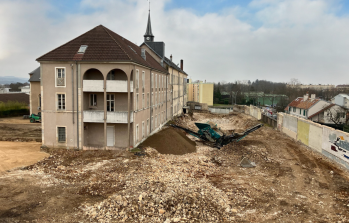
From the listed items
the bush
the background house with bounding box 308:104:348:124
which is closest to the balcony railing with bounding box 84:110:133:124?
the bush

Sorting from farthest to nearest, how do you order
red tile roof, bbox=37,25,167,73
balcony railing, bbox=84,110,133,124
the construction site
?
balcony railing, bbox=84,110,133,124, red tile roof, bbox=37,25,167,73, the construction site

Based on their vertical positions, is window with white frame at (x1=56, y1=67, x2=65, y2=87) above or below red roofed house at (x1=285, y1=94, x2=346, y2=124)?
above

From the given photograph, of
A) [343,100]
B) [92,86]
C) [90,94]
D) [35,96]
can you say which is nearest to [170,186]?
[92,86]

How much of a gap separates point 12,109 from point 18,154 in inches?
1339

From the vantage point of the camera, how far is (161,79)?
3734cm

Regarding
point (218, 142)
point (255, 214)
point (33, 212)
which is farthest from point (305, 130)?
point (33, 212)

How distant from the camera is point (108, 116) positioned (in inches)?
890

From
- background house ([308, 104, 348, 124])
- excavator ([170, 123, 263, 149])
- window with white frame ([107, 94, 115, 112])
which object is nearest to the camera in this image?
window with white frame ([107, 94, 115, 112])

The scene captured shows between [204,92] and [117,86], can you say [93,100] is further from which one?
[204,92]

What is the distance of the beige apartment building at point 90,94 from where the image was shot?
2243cm

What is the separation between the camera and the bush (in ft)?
156

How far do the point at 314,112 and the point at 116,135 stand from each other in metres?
44.2

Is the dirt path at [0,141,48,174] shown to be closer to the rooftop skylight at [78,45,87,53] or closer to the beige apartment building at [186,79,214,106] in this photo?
the rooftop skylight at [78,45,87,53]

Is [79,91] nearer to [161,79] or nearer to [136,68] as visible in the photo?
[136,68]
